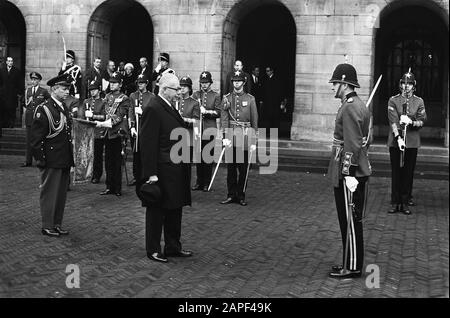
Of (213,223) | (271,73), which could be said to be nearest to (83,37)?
(271,73)

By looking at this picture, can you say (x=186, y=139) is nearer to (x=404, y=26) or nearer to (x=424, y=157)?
(x=424, y=157)

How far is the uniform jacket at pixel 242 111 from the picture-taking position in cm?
1240

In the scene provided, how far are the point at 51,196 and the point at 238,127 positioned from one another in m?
4.03

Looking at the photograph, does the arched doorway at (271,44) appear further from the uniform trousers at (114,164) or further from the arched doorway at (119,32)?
the uniform trousers at (114,164)

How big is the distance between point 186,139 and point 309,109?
1133 cm

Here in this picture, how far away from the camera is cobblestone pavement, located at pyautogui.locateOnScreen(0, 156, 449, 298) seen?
708 cm

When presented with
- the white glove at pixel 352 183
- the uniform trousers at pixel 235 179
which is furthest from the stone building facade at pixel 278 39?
the white glove at pixel 352 183

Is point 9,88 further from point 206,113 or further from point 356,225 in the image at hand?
point 356,225

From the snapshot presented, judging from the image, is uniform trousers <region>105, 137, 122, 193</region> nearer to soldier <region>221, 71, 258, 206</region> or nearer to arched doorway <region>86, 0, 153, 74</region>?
soldier <region>221, 71, 258, 206</region>

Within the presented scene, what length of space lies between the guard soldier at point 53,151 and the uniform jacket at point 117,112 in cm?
348

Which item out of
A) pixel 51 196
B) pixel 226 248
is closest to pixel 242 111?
pixel 226 248

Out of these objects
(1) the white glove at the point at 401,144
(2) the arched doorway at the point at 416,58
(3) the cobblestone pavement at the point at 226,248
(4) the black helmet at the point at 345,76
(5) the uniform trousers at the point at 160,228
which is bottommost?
(3) the cobblestone pavement at the point at 226,248

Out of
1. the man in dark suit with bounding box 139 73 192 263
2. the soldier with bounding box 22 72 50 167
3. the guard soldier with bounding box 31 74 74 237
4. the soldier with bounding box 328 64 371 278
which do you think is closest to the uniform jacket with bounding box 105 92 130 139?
the soldier with bounding box 22 72 50 167

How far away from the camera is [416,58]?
23047mm
